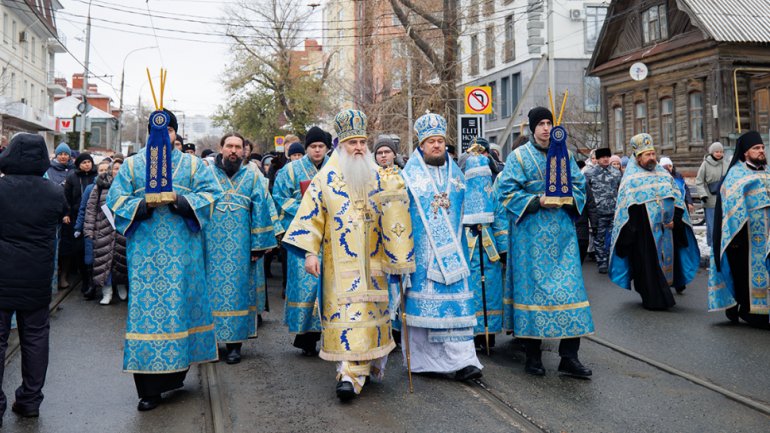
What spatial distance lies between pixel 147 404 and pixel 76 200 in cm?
678

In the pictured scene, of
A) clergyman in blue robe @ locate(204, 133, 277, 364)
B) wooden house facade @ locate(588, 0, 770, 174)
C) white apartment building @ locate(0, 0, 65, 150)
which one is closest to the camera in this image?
clergyman in blue robe @ locate(204, 133, 277, 364)

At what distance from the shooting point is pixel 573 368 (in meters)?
6.16

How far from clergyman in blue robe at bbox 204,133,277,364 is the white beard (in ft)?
5.51

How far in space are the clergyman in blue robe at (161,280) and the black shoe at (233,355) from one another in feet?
3.55

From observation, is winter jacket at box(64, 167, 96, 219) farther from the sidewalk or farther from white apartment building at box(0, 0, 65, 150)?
white apartment building at box(0, 0, 65, 150)

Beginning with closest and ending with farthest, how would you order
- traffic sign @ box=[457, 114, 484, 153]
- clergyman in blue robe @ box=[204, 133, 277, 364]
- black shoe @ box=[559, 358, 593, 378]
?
1. black shoe @ box=[559, 358, 593, 378]
2. clergyman in blue robe @ box=[204, 133, 277, 364]
3. traffic sign @ box=[457, 114, 484, 153]

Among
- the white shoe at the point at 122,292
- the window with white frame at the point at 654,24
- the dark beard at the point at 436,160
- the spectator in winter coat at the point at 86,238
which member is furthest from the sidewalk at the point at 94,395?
the window with white frame at the point at 654,24

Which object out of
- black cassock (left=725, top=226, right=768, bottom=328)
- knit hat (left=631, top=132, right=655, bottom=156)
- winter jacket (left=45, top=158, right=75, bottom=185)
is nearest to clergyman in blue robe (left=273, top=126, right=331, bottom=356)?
knit hat (left=631, top=132, right=655, bottom=156)

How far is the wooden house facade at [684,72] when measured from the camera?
22.6 meters

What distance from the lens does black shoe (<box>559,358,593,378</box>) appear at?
240 inches

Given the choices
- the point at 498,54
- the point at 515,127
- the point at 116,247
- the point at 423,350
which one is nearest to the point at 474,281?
the point at 423,350

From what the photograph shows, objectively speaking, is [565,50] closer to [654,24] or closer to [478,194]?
[654,24]

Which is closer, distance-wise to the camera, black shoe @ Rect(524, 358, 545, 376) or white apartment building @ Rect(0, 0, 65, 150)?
black shoe @ Rect(524, 358, 545, 376)

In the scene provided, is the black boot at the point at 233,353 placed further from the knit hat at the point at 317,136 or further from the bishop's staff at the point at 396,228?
the knit hat at the point at 317,136
